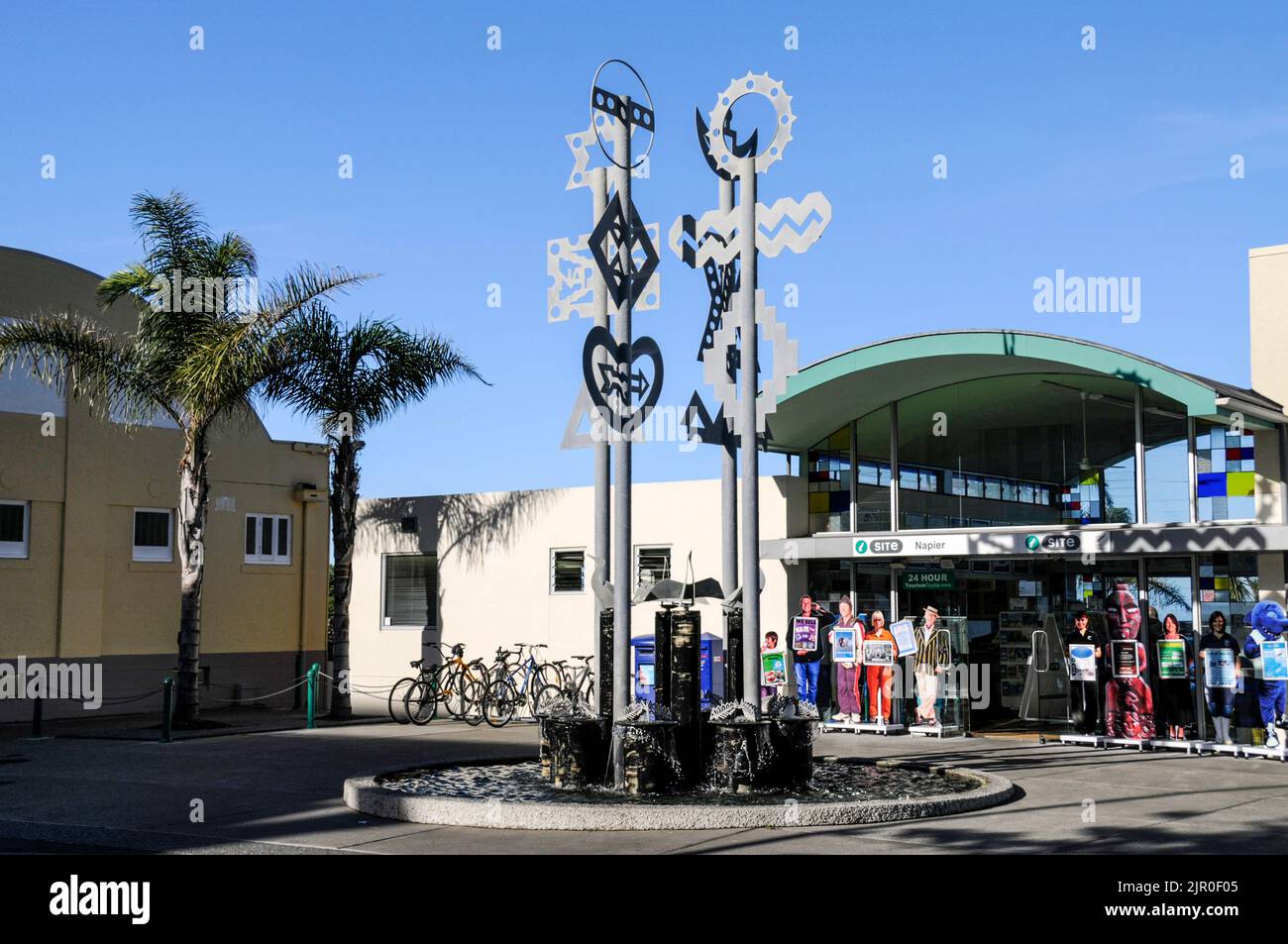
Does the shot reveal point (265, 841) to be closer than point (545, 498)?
Yes

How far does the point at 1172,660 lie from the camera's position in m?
17.1

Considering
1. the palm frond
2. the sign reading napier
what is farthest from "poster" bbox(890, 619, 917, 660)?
the palm frond

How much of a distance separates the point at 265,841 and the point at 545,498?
586 inches

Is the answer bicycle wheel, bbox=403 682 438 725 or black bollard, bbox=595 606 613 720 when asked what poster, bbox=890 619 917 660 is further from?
black bollard, bbox=595 606 613 720

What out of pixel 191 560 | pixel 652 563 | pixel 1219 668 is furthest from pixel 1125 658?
pixel 191 560

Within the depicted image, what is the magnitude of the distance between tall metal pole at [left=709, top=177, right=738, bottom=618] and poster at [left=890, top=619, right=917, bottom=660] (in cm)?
691

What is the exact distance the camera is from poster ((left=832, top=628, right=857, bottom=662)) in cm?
1983

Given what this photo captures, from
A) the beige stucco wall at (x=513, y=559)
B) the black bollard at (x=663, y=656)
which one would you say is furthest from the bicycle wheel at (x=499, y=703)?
the black bollard at (x=663, y=656)

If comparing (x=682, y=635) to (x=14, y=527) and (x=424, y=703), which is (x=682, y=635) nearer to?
(x=424, y=703)

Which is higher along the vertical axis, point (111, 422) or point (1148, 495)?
point (111, 422)

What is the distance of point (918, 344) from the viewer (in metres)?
18.4

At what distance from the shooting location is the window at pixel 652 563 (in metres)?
22.5

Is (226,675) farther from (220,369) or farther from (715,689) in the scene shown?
(715,689)
